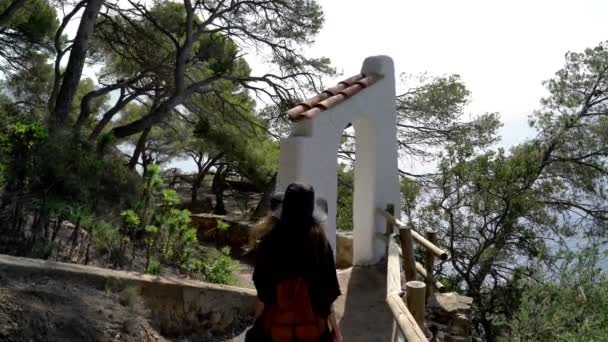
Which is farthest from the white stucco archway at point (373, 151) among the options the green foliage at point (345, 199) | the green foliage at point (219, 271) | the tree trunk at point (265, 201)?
the tree trunk at point (265, 201)

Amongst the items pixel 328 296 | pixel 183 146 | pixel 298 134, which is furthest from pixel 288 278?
pixel 183 146

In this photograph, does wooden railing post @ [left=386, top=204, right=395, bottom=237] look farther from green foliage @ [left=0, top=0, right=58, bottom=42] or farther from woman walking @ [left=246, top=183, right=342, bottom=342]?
green foliage @ [left=0, top=0, right=58, bottom=42]

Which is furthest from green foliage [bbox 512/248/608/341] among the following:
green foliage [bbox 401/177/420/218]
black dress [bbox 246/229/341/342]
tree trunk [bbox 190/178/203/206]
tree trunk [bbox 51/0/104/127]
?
tree trunk [bbox 190/178/203/206]

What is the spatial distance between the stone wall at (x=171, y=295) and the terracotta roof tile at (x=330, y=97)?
181 cm

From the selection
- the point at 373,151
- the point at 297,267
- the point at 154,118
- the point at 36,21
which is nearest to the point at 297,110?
the point at 373,151

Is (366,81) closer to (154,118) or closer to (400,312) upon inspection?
(400,312)

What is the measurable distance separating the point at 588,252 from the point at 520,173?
4.68 m

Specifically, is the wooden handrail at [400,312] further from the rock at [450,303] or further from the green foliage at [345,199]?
the green foliage at [345,199]

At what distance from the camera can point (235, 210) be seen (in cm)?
1792

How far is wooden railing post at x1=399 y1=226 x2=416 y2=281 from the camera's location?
15.0ft

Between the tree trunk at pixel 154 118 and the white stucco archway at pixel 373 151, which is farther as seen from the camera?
the tree trunk at pixel 154 118

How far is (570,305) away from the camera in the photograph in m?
6.31

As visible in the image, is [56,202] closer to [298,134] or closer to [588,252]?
[298,134]

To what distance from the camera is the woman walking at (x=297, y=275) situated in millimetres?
2061
